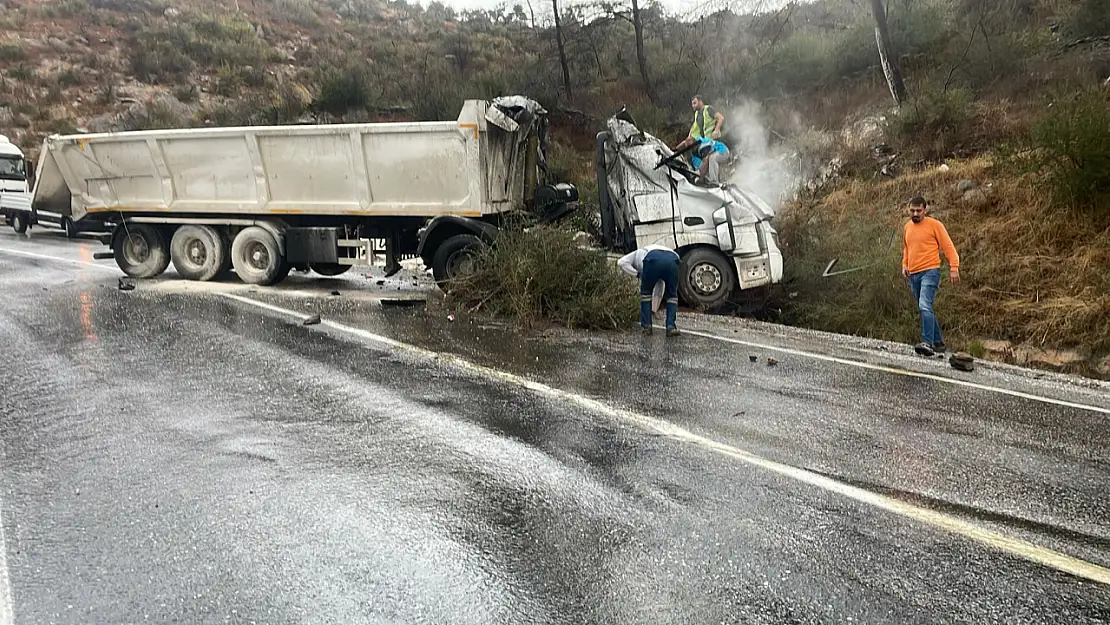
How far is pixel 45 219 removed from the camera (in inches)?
733

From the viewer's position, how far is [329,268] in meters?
11.4

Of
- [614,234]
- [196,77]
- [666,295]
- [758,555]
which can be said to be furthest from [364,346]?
[196,77]

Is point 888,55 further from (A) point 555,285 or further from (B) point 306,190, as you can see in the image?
(B) point 306,190

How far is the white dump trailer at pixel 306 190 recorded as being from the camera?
9.70 meters

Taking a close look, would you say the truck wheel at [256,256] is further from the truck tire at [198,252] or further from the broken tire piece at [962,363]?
the broken tire piece at [962,363]

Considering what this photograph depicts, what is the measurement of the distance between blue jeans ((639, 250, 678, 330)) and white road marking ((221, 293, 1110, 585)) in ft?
7.71

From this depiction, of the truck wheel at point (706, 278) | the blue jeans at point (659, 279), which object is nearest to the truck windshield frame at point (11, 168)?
the truck wheel at point (706, 278)

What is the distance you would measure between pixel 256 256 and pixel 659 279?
19.6 ft

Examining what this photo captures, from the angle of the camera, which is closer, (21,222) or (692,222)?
(692,222)

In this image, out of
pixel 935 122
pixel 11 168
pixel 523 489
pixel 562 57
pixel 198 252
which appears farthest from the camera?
pixel 562 57

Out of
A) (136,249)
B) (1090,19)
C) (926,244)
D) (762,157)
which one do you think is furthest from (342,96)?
(926,244)

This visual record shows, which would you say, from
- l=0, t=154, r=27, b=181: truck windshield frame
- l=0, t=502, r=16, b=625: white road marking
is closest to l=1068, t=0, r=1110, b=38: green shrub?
l=0, t=502, r=16, b=625: white road marking

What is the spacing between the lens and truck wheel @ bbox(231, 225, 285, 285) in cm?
1060

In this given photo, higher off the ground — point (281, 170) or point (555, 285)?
point (281, 170)
